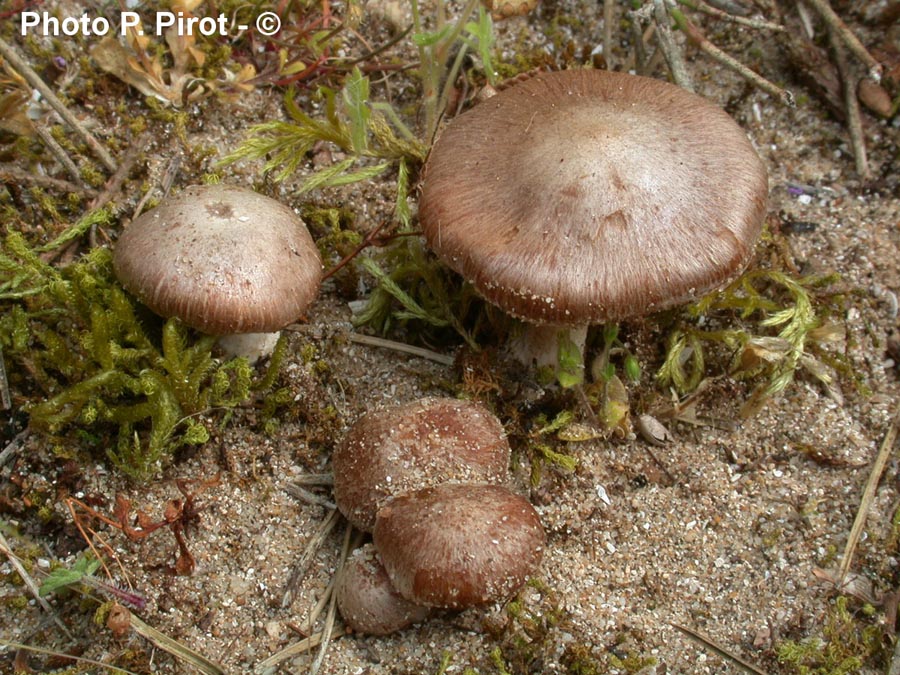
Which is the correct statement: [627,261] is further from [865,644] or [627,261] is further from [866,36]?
[866,36]

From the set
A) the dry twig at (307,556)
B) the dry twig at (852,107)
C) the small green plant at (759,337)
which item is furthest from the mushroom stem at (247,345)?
the dry twig at (852,107)

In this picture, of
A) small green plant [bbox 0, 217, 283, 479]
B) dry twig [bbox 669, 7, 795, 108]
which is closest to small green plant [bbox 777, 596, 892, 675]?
dry twig [bbox 669, 7, 795, 108]

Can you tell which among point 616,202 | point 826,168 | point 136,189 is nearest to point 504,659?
point 616,202

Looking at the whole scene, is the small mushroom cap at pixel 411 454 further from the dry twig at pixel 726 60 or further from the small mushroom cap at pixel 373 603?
the dry twig at pixel 726 60

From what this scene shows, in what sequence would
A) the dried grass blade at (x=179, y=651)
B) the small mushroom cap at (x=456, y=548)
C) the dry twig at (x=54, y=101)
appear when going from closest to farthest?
the small mushroom cap at (x=456, y=548)
the dried grass blade at (x=179, y=651)
the dry twig at (x=54, y=101)

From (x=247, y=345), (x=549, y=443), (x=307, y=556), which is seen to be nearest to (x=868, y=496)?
(x=549, y=443)
